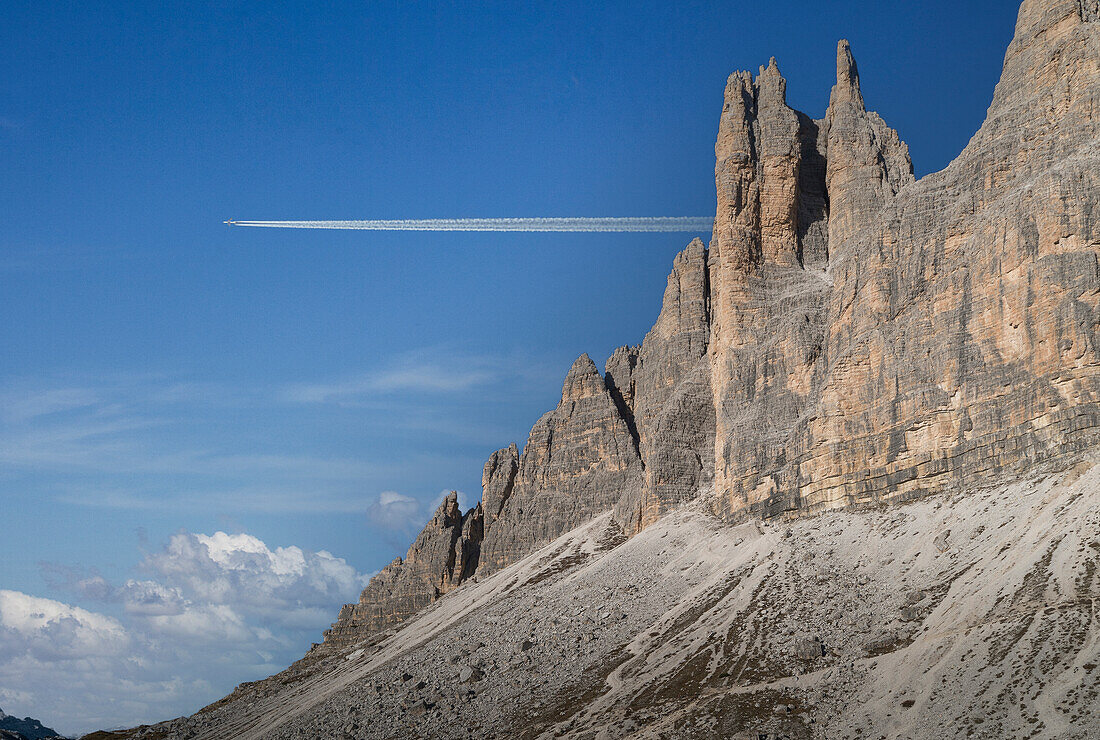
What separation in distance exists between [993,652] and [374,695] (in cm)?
5873

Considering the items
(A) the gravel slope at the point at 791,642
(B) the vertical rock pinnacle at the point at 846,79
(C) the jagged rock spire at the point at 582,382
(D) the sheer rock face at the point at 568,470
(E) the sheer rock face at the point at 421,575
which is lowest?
(A) the gravel slope at the point at 791,642

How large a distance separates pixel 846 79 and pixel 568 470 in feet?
248

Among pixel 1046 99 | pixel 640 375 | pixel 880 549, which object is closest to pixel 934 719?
pixel 880 549

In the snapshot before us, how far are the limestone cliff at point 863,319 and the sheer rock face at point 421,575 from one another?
377cm

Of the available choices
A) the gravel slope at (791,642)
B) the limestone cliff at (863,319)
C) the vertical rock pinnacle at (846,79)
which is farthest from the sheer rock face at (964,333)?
the vertical rock pinnacle at (846,79)

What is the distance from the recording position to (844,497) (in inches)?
3716

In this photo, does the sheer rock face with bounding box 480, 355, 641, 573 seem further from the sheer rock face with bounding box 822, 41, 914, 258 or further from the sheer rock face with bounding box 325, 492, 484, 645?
the sheer rock face with bounding box 822, 41, 914, 258

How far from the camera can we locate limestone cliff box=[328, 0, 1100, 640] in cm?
7875

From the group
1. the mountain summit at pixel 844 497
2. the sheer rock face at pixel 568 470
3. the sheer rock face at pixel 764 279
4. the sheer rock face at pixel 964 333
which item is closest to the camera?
the mountain summit at pixel 844 497

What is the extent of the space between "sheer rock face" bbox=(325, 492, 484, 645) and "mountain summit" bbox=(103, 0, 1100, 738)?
81.8ft

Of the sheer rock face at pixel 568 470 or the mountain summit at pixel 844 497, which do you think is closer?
the mountain summit at pixel 844 497

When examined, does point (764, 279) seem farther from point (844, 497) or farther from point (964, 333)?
point (964, 333)

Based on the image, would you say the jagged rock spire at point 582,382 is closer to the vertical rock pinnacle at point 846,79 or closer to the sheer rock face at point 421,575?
the sheer rock face at point 421,575

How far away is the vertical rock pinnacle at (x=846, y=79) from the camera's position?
13512cm
